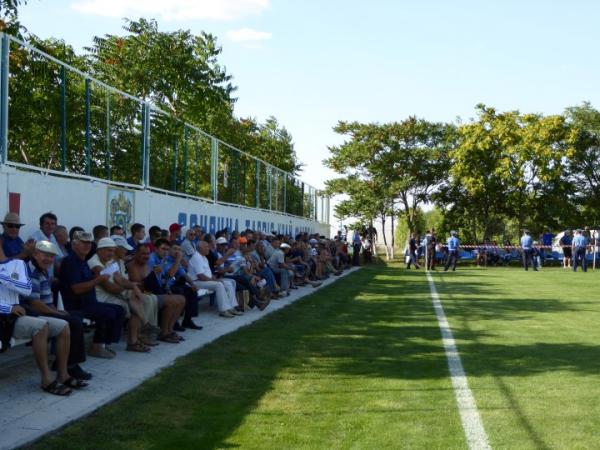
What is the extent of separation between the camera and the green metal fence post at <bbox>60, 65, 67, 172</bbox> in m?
11.1

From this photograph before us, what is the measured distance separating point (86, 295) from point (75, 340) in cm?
113

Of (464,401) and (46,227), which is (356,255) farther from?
(464,401)

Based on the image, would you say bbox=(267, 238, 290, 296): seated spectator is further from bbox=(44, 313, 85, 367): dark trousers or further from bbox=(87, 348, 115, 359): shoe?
bbox=(44, 313, 85, 367): dark trousers

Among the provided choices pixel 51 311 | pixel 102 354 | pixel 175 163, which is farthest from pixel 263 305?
pixel 51 311

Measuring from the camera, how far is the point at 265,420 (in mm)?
6594

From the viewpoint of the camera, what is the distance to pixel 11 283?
7.12 m

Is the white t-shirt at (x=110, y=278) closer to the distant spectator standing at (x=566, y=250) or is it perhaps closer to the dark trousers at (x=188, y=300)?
the dark trousers at (x=188, y=300)

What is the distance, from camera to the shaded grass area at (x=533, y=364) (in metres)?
6.17

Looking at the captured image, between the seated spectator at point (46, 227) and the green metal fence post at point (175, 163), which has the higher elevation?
the green metal fence post at point (175, 163)

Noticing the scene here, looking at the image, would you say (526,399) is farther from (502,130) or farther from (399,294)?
(502,130)

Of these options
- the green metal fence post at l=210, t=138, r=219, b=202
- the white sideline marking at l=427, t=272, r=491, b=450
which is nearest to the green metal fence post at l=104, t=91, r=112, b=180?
the white sideline marking at l=427, t=272, r=491, b=450

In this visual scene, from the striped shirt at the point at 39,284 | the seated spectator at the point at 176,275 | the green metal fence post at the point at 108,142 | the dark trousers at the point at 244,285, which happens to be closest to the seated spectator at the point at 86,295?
the striped shirt at the point at 39,284

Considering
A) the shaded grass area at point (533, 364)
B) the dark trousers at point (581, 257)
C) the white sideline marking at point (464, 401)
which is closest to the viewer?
the white sideline marking at point (464, 401)

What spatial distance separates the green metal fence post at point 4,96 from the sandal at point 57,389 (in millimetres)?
3038
